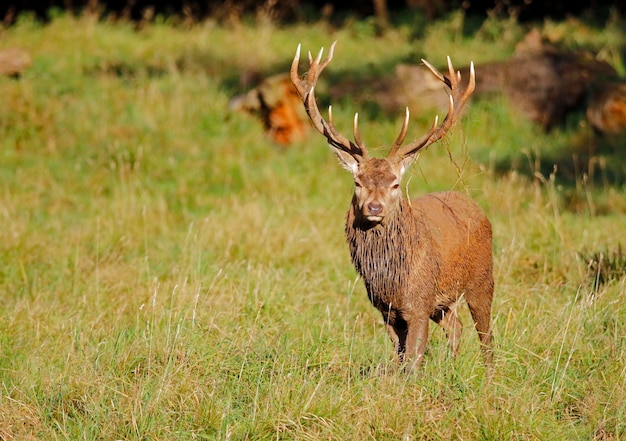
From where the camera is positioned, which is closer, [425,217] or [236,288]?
[425,217]

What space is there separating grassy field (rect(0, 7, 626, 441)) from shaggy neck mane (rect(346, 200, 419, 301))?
0.26m

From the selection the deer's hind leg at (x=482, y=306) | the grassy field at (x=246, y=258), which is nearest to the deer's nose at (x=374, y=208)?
the grassy field at (x=246, y=258)

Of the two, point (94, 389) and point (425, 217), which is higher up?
point (425, 217)

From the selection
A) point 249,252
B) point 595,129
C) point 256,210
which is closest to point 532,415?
point 249,252

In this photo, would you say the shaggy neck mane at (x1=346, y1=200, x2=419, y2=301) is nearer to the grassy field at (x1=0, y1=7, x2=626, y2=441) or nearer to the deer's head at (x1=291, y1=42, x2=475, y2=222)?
the deer's head at (x1=291, y1=42, x2=475, y2=222)

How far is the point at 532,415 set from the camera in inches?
191

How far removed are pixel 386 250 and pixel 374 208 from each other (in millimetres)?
385

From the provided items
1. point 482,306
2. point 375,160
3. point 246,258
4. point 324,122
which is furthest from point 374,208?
point 246,258

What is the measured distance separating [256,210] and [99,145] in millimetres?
3352

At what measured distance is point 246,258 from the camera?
8.55 meters

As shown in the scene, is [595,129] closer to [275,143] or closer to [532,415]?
[275,143]

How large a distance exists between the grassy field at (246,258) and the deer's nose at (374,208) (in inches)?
26.1

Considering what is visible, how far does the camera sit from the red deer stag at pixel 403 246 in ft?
18.9

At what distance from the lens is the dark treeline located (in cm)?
1761
